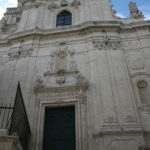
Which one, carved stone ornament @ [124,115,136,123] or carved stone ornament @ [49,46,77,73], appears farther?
carved stone ornament @ [49,46,77,73]

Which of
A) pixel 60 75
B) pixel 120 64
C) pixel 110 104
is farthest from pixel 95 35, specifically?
pixel 110 104

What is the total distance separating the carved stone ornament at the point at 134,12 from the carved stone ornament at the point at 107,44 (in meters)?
2.89

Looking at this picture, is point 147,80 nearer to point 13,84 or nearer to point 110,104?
point 110,104

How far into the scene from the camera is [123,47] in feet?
34.4

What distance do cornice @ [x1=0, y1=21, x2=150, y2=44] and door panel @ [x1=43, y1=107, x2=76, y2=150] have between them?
507 centimetres

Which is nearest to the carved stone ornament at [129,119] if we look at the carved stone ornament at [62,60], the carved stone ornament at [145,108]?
the carved stone ornament at [145,108]

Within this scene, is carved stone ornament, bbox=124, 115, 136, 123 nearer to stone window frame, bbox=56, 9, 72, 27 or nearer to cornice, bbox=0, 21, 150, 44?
cornice, bbox=0, 21, 150, 44

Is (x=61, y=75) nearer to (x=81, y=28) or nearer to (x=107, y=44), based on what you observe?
(x=107, y=44)

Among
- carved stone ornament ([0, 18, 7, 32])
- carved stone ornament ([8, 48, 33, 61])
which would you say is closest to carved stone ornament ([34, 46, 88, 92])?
carved stone ornament ([8, 48, 33, 61])

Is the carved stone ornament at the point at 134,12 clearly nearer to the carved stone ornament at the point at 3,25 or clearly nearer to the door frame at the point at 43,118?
the door frame at the point at 43,118

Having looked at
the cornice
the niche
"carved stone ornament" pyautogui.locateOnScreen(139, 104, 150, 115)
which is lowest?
"carved stone ornament" pyautogui.locateOnScreen(139, 104, 150, 115)

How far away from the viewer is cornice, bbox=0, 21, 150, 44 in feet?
36.3

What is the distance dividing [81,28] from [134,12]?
3.92 metres

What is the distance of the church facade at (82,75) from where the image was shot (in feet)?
24.4
